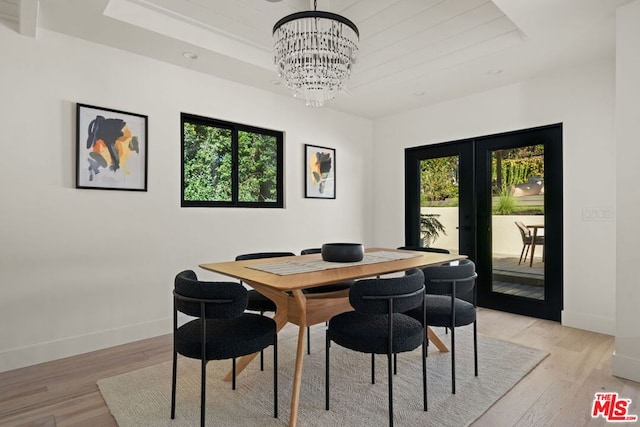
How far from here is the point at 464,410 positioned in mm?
2041

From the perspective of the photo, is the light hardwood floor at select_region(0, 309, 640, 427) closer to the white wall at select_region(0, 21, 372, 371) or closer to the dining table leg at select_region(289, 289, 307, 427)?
the white wall at select_region(0, 21, 372, 371)

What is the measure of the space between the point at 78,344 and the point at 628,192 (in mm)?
4197

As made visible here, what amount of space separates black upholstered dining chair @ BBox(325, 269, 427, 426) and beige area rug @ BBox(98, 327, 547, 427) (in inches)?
5.9

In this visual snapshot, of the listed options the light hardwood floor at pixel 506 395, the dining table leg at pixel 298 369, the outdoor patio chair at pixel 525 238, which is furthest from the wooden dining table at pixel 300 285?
the outdoor patio chair at pixel 525 238

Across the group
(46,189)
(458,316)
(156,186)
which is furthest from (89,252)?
(458,316)

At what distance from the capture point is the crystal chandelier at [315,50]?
218cm

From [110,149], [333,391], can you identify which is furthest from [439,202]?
[110,149]

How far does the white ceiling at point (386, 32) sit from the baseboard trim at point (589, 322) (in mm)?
2396

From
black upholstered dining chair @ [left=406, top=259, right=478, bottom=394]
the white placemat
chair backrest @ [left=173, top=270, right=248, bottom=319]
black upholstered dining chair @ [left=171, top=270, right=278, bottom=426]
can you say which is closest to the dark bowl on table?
the white placemat

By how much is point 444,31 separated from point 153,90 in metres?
2.60

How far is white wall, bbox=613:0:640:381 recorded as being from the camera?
243cm

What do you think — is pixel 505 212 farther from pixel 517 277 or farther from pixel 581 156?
pixel 581 156

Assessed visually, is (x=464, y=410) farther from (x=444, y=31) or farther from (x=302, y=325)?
(x=444, y=31)

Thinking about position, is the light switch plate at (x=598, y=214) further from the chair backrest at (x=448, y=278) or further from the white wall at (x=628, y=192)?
the chair backrest at (x=448, y=278)
